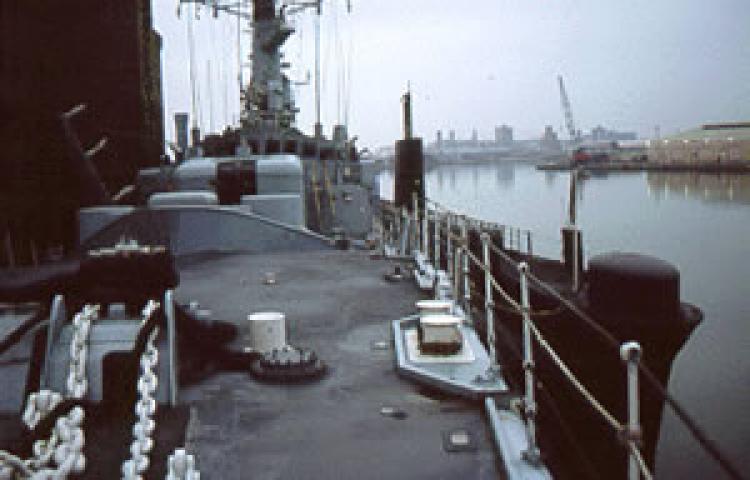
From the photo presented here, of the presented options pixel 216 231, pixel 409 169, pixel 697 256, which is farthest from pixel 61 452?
pixel 697 256

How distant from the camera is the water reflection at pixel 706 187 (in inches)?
3171

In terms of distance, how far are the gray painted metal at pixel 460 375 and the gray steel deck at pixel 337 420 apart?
0.28 feet

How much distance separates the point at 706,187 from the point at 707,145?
1450 inches

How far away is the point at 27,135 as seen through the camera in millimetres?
12414

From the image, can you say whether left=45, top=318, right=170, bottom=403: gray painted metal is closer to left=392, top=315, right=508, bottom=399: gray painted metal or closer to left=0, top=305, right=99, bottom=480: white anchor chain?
left=0, top=305, right=99, bottom=480: white anchor chain

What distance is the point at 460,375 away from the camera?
184 inches

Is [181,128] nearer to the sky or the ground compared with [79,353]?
nearer to the sky

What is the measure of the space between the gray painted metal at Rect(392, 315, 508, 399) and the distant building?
130m

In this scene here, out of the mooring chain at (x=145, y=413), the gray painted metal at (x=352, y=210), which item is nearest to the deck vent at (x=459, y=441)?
the mooring chain at (x=145, y=413)

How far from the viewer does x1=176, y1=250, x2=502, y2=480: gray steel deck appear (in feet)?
11.6

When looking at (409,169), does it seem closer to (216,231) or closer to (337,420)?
(216,231)

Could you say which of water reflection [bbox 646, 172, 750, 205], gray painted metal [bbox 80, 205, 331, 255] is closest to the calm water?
water reflection [bbox 646, 172, 750, 205]

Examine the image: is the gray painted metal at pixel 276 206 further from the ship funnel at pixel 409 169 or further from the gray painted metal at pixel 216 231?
the ship funnel at pixel 409 169

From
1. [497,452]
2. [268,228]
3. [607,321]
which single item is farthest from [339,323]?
[268,228]
